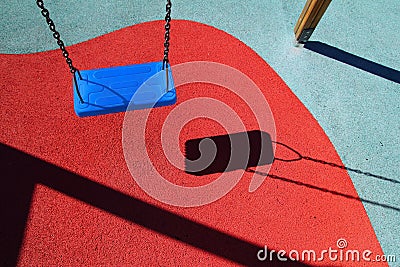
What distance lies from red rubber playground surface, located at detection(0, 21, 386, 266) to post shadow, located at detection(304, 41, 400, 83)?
95 centimetres

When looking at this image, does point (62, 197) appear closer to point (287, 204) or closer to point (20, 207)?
point (20, 207)

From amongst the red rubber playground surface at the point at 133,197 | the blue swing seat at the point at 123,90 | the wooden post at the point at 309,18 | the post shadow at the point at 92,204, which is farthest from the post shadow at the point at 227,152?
the wooden post at the point at 309,18

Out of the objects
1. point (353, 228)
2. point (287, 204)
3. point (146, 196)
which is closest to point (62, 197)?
point (146, 196)

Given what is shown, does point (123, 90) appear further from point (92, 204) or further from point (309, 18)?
point (309, 18)

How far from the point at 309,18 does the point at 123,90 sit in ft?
7.38

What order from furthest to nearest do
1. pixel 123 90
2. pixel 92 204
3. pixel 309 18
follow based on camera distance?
pixel 309 18
pixel 92 204
pixel 123 90

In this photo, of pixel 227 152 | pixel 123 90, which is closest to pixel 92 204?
pixel 123 90

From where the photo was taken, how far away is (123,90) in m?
2.45

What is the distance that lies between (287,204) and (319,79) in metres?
1.62

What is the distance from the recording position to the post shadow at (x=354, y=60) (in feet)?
12.1

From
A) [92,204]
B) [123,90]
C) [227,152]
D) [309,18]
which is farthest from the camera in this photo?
[309,18]

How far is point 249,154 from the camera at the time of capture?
298 centimetres

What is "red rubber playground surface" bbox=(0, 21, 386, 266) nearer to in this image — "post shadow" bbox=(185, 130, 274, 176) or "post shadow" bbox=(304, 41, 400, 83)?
"post shadow" bbox=(185, 130, 274, 176)

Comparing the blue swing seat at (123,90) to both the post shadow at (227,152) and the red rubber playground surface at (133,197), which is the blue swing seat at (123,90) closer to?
the red rubber playground surface at (133,197)
